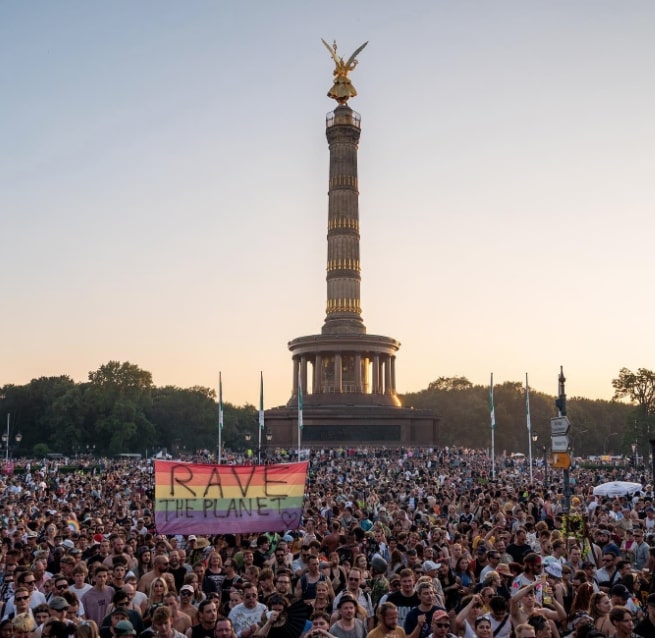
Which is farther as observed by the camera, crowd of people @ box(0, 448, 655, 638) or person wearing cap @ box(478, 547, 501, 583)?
person wearing cap @ box(478, 547, 501, 583)

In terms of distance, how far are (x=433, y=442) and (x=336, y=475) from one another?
88.4 feet

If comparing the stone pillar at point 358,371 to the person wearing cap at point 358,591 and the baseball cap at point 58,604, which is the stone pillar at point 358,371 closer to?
the person wearing cap at point 358,591

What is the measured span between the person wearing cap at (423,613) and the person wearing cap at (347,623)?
1.49 ft

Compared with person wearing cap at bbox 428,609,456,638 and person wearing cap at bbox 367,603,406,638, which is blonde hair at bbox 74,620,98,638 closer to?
person wearing cap at bbox 367,603,406,638

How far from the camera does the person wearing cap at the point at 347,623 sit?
762 cm

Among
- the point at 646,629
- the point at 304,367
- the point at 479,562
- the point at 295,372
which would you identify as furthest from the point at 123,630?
the point at 295,372

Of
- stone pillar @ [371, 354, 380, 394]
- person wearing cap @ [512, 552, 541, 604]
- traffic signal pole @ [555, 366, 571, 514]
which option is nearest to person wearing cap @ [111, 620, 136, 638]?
person wearing cap @ [512, 552, 541, 604]

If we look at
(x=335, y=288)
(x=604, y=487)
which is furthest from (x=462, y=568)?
(x=335, y=288)

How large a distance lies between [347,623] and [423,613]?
73cm

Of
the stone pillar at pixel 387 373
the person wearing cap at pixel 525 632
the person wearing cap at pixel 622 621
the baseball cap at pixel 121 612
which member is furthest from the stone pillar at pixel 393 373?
the person wearing cap at pixel 525 632

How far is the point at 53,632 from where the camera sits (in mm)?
7020

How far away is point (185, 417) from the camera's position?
3701 inches

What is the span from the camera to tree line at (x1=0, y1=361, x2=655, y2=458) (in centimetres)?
7912

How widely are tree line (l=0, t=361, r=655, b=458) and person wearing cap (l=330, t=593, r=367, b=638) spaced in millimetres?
62198
